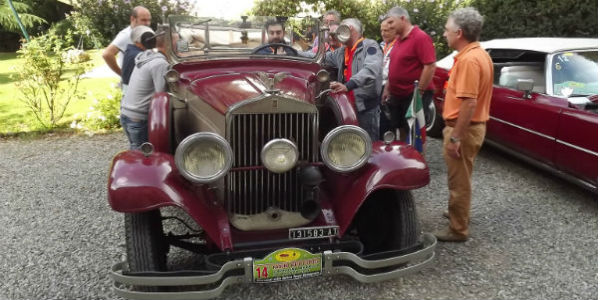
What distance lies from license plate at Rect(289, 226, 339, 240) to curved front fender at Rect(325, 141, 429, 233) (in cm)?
7

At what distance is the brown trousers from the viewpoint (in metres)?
3.42

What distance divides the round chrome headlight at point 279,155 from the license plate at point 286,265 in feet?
1.47

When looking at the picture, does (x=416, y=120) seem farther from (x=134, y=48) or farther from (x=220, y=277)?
(x=134, y=48)

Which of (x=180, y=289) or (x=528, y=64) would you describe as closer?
(x=180, y=289)

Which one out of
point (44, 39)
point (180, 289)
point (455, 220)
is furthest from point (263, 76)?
point (44, 39)

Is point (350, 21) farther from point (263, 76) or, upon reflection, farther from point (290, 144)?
point (290, 144)

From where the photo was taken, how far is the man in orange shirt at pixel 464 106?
10.5 feet

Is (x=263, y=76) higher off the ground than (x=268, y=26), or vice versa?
(x=268, y=26)

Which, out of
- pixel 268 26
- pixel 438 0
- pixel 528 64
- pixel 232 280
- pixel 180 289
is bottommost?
pixel 180 289

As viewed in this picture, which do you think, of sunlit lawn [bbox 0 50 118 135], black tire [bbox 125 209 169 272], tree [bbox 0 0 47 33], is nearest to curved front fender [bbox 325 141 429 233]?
black tire [bbox 125 209 169 272]

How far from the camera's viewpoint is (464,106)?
3.19 meters

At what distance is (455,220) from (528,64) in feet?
9.09

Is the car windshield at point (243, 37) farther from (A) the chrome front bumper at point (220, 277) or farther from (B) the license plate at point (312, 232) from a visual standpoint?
(A) the chrome front bumper at point (220, 277)

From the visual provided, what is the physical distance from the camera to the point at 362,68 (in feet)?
13.8
